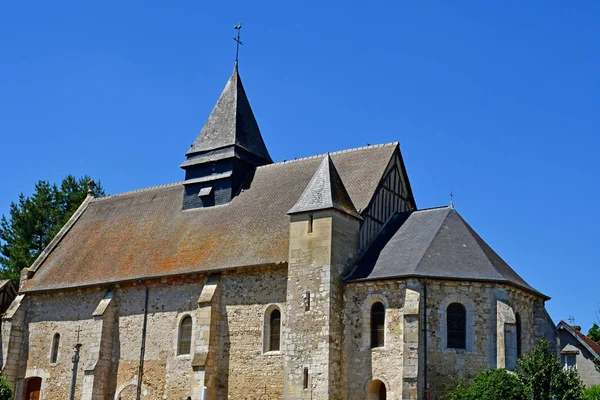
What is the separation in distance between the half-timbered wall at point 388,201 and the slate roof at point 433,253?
1.28 ft

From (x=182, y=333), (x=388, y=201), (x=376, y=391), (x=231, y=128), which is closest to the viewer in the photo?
(x=376, y=391)

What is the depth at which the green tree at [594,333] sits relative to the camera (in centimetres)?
4378

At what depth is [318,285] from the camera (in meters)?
24.4

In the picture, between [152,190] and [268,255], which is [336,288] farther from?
[152,190]

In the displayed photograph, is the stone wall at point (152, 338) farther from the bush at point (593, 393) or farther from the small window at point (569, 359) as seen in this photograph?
the small window at point (569, 359)

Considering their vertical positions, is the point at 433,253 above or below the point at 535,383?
above

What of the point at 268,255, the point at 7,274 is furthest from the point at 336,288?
the point at 7,274

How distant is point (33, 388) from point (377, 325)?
1598cm

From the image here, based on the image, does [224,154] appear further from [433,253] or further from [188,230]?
[433,253]

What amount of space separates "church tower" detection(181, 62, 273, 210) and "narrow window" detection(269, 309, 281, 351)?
675cm

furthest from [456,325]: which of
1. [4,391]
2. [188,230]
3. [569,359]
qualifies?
[4,391]

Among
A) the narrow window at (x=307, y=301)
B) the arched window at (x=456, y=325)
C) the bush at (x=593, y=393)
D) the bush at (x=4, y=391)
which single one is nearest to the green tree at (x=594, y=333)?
the bush at (x=593, y=393)

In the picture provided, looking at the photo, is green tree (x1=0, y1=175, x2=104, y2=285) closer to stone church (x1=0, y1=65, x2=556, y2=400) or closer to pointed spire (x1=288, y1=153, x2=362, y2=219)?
stone church (x1=0, y1=65, x2=556, y2=400)

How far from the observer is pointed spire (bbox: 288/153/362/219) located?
2520cm
